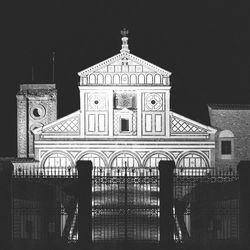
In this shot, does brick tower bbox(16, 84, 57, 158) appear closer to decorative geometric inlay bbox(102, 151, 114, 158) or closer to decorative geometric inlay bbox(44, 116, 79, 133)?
decorative geometric inlay bbox(44, 116, 79, 133)

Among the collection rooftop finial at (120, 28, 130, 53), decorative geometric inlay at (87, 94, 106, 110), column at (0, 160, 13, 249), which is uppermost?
rooftop finial at (120, 28, 130, 53)

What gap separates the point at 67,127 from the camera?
39.0 m

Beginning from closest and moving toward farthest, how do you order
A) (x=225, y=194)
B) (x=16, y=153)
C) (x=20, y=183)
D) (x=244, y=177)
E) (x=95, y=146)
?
(x=244, y=177), (x=20, y=183), (x=225, y=194), (x=95, y=146), (x=16, y=153)

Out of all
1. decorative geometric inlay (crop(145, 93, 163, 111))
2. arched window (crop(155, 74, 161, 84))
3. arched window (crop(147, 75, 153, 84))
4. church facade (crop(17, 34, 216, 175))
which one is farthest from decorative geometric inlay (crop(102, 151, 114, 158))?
arched window (crop(155, 74, 161, 84))

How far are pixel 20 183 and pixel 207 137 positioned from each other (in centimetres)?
1977

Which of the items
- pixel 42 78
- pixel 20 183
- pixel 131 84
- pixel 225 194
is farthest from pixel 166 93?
pixel 20 183

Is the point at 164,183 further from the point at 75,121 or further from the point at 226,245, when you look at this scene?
the point at 75,121

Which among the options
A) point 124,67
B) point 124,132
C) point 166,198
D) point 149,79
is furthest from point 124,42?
point 166,198

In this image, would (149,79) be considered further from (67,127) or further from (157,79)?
(67,127)

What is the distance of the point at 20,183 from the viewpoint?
21406 millimetres

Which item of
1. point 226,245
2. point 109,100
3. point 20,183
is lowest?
point 226,245

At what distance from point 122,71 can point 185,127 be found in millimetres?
5345

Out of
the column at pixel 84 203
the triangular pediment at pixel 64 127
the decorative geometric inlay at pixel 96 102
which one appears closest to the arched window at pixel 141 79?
the decorative geometric inlay at pixel 96 102

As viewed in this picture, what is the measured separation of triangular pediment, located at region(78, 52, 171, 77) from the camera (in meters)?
38.7
